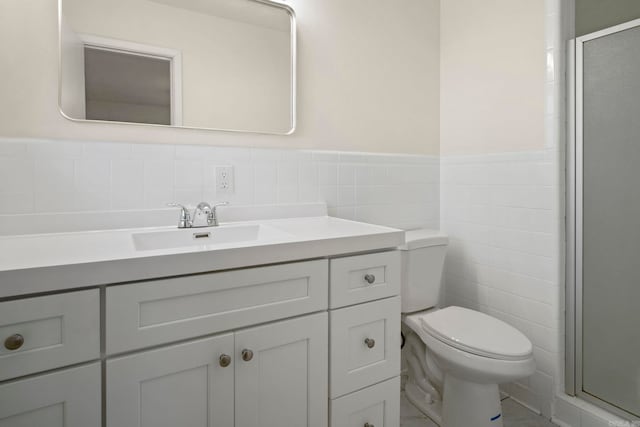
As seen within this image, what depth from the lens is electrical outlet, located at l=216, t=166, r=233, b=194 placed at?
147cm

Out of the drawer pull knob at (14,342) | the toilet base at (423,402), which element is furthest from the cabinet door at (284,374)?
the toilet base at (423,402)

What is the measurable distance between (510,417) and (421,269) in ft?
2.58

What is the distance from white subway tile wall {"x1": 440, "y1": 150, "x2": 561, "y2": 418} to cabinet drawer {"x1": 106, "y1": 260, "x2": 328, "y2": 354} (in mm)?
1169

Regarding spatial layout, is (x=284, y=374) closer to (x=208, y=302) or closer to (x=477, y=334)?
(x=208, y=302)

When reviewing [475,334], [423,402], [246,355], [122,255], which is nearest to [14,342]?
[122,255]

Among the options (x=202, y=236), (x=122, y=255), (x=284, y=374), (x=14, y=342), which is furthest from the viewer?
(x=202, y=236)

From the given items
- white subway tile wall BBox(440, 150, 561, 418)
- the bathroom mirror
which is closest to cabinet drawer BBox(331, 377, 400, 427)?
white subway tile wall BBox(440, 150, 561, 418)

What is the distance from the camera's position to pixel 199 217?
4.42 ft

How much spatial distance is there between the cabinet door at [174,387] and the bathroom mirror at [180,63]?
34.9 inches

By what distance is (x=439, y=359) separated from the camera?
1474 mm

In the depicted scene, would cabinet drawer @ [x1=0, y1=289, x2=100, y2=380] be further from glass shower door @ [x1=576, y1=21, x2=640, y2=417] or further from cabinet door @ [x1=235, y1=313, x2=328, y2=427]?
glass shower door @ [x1=576, y1=21, x2=640, y2=417]

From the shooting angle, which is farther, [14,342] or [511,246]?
[511,246]

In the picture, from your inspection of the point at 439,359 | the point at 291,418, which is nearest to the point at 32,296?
the point at 291,418

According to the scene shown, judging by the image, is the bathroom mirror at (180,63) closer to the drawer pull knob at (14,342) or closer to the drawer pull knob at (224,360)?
the drawer pull knob at (14,342)
